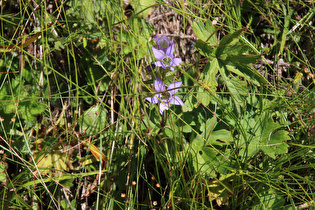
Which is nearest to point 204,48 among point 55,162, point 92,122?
point 92,122

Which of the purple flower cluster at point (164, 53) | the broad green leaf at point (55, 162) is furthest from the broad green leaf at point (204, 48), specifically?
the broad green leaf at point (55, 162)

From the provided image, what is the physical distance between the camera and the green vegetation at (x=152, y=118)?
1531mm

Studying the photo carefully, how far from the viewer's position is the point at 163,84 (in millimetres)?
1474

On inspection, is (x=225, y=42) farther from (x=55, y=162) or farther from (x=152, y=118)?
(x=55, y=162)

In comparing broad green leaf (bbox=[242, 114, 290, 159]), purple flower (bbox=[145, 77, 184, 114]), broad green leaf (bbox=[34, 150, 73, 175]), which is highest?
purple flower (bbox=[145, 77, 184, 114])

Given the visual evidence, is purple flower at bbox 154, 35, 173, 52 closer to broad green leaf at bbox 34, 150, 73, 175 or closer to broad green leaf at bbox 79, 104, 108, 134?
broad green leaf at bbox 79, 104, 108, 134

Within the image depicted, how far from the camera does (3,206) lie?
62.3 inches

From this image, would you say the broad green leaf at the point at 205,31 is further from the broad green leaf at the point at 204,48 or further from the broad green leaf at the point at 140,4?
the broad green leaf at the point at 140,4

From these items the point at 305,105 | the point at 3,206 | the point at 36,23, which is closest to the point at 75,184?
the point at 3,206

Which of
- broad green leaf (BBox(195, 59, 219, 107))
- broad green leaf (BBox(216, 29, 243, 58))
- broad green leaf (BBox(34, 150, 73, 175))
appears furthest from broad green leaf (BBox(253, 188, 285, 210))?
broad green leaf (BBox(34, 150, 73, 175))

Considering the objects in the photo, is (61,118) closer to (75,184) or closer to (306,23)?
(75,184)

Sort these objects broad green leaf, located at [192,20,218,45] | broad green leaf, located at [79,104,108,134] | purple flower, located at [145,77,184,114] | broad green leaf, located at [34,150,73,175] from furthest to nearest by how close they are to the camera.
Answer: broad green leaf, located at [79,104,108,134] → broad green leaf, located at [34,150,73,175] → broad green leaf, located at [192,20,218,45] → purple flower, located at [145,77,184,114]

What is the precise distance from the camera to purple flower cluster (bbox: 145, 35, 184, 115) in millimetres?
1456

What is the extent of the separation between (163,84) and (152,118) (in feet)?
0.68
